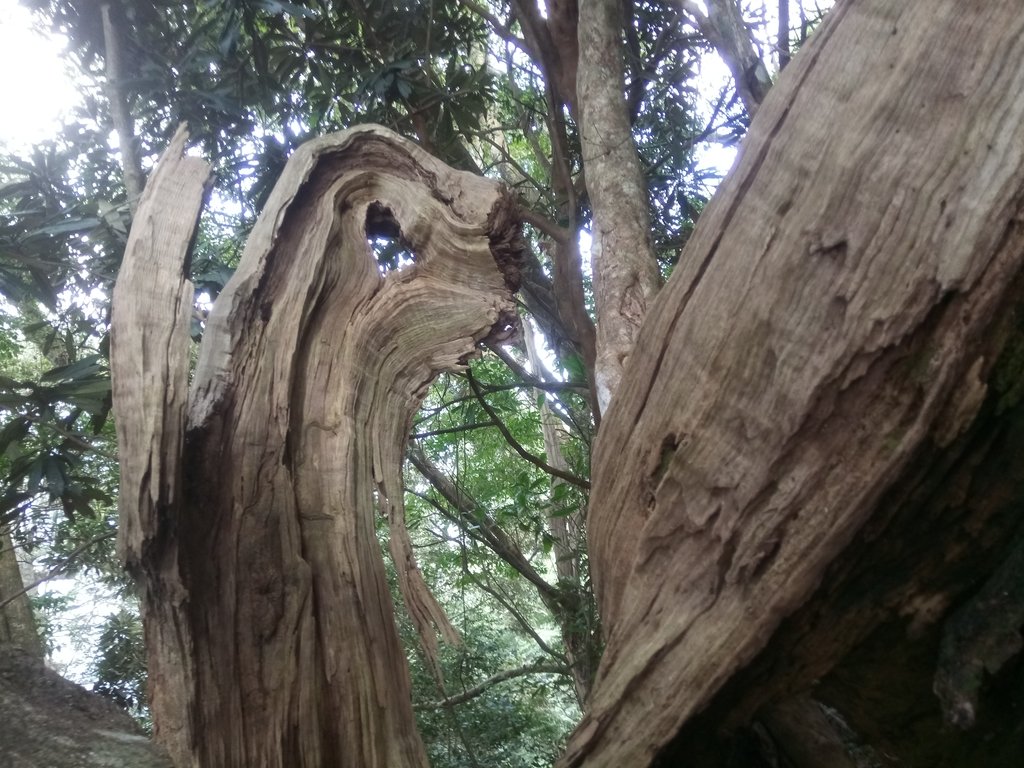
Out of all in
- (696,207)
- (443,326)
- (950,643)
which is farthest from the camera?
(696,207)

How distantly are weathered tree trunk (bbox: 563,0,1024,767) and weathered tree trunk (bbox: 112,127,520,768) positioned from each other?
19.1 inches

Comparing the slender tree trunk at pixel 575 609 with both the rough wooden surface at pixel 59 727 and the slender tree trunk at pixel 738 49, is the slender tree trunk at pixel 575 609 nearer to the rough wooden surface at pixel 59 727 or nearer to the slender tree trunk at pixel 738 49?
the slender tree trunk at pixel 738 49

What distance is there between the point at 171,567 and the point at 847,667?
1.17 metres

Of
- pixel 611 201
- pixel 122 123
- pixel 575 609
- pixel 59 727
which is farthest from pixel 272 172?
pixel 575 609

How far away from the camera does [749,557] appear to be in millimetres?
1168

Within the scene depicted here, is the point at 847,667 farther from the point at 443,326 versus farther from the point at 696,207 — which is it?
the point at 696,207

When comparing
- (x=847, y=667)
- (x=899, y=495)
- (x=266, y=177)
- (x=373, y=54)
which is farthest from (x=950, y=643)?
(x=373, y=54)

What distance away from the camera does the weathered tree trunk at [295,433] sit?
1344mm

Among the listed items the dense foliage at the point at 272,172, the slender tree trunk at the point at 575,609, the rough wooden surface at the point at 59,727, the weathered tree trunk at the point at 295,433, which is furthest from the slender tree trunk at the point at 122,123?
the slender tree trunk at the point at 575,609

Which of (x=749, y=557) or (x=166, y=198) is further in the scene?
(x=166, y=198)

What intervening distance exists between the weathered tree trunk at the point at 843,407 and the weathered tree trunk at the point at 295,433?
485 mm

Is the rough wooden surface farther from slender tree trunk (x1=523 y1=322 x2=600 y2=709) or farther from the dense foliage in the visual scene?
slender tree trunk (x1=523 y1=322 x2=600 y2=709)

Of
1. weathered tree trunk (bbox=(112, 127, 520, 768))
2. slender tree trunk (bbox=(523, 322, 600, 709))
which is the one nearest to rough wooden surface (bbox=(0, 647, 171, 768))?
weathered tree trunk (bbox=(112, 127, 520, 768))

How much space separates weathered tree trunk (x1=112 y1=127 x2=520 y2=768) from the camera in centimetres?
134
